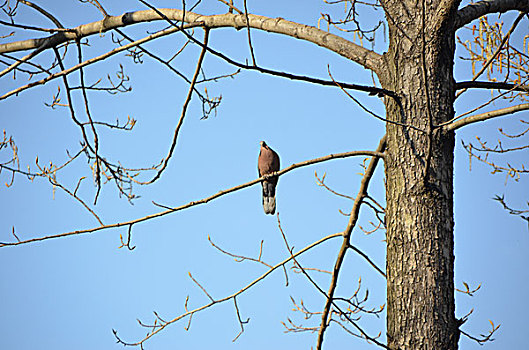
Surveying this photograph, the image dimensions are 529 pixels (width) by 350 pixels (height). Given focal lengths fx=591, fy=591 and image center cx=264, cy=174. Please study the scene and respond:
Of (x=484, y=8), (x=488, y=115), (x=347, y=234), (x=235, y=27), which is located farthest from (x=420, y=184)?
(x=235, y=27)

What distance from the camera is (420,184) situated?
265 cm

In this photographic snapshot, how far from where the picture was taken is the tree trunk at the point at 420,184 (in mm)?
2555

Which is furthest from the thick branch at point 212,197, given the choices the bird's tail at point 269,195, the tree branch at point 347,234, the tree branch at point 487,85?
the bird's tail at point 269,195

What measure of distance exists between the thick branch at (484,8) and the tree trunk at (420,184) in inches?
6.6

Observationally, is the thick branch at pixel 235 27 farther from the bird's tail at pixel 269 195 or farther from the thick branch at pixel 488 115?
the bird's tail at pixel 269 195

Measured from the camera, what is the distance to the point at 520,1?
313 cm

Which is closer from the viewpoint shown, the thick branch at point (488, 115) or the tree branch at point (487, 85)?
the thick branch at point (488, 115)

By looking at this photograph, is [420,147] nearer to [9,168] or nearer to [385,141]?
[385,141]

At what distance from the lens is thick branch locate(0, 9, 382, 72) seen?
302 cm

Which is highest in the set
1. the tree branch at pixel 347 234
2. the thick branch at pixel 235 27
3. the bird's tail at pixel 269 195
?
the bird's tail at pixel 269 195

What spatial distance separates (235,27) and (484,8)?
1304mm

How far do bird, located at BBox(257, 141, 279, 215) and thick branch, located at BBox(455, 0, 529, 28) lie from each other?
8.38ft

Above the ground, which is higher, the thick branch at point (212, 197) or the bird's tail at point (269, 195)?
the bird's tail at point (269, 195)

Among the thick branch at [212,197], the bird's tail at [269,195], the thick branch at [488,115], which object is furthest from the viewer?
the bird's tail at [269,195]
